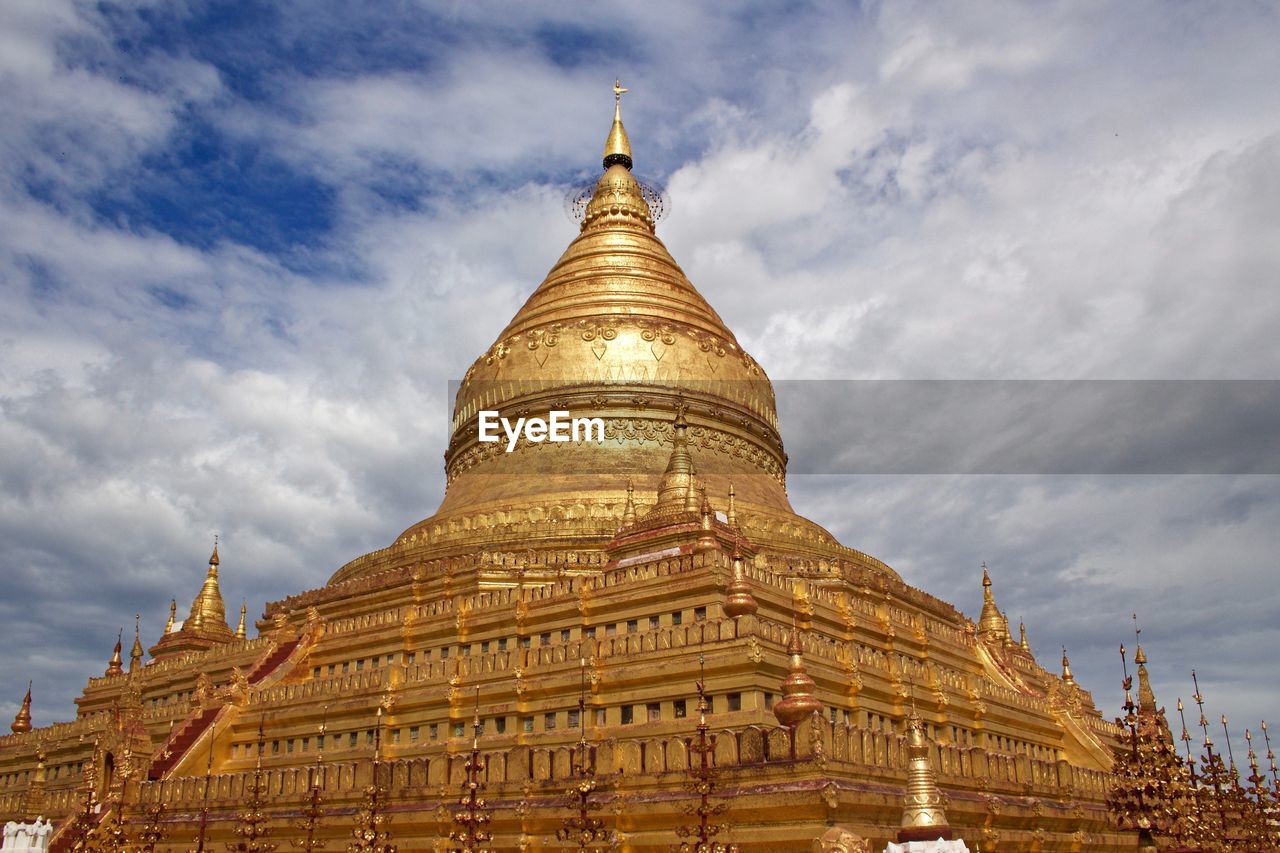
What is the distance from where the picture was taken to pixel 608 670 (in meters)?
22.5

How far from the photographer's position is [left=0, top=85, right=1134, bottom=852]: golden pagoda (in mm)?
18391

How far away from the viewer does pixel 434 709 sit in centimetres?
2516

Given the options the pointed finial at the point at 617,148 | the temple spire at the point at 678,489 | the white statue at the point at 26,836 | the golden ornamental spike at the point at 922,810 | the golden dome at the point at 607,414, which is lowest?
the golden ornamental spike at the point at 922,810

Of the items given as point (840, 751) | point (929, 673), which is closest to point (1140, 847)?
point (929, 673)

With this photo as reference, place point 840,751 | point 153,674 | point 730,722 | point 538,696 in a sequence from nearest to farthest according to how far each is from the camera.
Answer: point 840,751, point 730,722, point 538,696, point 153,674

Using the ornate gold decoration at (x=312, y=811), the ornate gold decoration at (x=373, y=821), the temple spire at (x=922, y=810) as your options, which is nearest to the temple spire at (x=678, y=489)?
the ornate gold decoration at (x=373, y=821)

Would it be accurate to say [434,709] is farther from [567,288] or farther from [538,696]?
[567,288]

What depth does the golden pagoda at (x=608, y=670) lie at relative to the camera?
18391 millimetres

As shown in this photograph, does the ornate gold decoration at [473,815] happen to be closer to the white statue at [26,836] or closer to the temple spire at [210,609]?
the white statue at [26,836]

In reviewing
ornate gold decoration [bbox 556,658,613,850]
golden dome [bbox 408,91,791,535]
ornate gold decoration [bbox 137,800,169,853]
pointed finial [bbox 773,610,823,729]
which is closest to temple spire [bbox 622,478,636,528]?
golden dome [bbox 408,91,791,535]

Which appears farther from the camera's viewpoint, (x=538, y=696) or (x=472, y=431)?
(x=472, y=431)

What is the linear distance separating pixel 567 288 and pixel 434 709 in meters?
20.9

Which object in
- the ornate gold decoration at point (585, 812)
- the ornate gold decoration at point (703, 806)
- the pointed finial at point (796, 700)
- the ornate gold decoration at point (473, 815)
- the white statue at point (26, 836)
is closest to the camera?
the ornate gold decoration at point (703, 806)

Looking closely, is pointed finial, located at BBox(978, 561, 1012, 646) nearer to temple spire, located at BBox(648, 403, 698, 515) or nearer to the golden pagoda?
the golden pagoda
